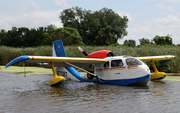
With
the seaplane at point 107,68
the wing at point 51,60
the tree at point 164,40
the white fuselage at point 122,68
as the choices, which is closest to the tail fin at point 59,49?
the seaplane at point 107,68

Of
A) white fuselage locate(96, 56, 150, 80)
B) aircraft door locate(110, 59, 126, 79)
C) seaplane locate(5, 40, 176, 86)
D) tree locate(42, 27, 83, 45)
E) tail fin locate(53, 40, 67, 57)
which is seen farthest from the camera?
tree locate(42, 27, 83, 45)

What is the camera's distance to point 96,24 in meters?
65.2

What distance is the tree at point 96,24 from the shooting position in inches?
2518

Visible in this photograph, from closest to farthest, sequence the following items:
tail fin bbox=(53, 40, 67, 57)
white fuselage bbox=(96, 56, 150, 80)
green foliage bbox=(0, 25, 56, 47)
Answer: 1. white fuselage bbox=(96, 56, 150, 80)
2. tail fin bbox=(53, 40, 67, 57)
3. green foliage bbox=(0, 25, 56, 47)

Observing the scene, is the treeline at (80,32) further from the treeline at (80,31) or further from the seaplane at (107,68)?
the seaplane at (107,68)

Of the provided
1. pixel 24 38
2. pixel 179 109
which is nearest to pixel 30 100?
pixel 179 109

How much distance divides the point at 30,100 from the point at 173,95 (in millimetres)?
6225

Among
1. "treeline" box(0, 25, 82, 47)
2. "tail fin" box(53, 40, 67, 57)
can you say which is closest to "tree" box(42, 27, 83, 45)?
"treeline" box(0, 25, 82, 47)

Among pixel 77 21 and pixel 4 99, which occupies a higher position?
pixel 77 21

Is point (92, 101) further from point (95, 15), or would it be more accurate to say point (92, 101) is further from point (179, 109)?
point (95, 15)

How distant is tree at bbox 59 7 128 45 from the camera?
64.0 meters

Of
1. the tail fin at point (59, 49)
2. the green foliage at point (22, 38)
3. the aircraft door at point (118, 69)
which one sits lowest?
the aircraft door at point (118, 69)

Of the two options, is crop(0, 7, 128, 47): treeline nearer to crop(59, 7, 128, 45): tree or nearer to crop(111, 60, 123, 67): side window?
crop(59, 7, 128, 45): tree

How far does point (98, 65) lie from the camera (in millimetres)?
13672
